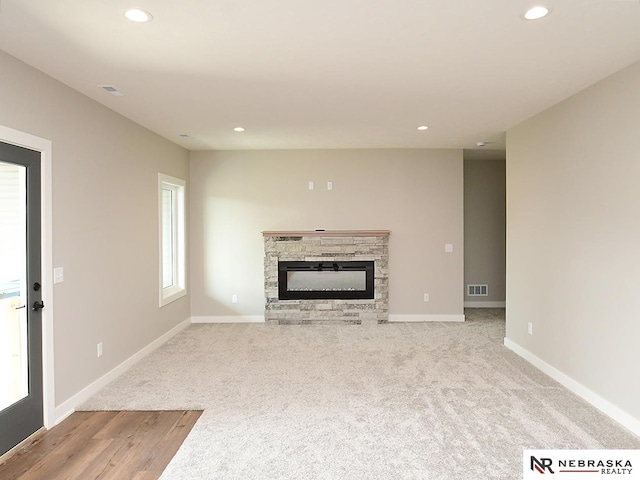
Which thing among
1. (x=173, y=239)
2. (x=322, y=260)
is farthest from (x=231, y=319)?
(x=322, y=260)

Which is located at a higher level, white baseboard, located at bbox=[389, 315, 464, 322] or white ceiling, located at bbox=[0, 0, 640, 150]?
white ceiling, located at bbox=[0, 0, 640, 150]

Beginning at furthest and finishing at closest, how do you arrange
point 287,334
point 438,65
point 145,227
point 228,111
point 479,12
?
point 287,334
point 145,227
point 228,111
point 438,65
point 479,12

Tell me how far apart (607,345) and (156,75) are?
3.85m

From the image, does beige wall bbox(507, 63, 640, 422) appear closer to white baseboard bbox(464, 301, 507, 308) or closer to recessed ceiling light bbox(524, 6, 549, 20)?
recessed ceiling light bbox(524, 6, 549, 20)

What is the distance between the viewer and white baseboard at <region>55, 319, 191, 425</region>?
3.12 m

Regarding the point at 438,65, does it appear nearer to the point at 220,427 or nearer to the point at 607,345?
the point at 607,345

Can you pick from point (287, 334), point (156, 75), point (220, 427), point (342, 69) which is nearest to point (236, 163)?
point (287, 334)

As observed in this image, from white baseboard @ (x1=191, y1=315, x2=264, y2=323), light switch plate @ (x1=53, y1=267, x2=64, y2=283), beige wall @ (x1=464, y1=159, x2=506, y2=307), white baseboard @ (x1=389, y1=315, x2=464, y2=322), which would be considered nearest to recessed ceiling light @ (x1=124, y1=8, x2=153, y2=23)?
light switch plate @ (x1=53, y1=267, x2=64, y2=283)

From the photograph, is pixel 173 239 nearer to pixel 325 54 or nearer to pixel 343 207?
pixel 343 207

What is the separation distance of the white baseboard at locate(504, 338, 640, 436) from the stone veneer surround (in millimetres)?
2039

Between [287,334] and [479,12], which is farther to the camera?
[287,334]

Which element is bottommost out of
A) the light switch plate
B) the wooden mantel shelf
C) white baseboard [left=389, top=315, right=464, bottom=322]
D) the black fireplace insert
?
white baseboard [left=389, top=315, right=464, bottom=322]

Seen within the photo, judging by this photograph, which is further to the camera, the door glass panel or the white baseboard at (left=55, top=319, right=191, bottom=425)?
the white baseboard at (left=55, top=319, right=191, bottom=425)

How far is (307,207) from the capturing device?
6.09 metres
